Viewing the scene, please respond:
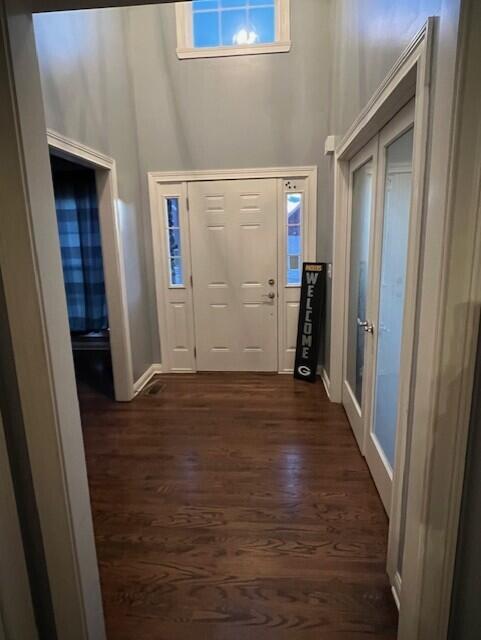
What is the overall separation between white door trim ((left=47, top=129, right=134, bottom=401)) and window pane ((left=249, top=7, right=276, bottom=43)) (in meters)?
1.87

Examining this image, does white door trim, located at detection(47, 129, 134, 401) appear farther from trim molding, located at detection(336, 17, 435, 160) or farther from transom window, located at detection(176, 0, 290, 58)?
trim molding, located at detection(336, 17, 435, 160)

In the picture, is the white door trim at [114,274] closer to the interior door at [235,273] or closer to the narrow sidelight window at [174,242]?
the narrow sidelight window at [174,242]

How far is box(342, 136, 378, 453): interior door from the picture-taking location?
7.65ft

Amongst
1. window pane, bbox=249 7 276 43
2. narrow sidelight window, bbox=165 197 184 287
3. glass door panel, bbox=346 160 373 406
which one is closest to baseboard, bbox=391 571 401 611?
glass door panel, bbox=346 160 373 406

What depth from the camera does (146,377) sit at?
4.02 meters

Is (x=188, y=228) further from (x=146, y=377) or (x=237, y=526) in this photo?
(x=237, y=526)

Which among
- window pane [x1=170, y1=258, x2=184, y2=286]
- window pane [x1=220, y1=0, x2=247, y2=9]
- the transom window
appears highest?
window pane [x1=220, y1=0, x2=247, y2=9]

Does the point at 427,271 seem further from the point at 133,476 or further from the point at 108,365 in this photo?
the point at 108,365

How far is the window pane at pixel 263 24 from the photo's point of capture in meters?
3.53

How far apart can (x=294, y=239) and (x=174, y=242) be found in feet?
4.21

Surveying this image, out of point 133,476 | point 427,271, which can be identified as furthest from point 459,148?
point 133,476

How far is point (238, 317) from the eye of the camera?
412cm

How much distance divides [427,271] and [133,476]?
2139 millimetres

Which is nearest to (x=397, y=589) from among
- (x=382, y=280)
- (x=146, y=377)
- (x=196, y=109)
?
(x=382, y=280)
